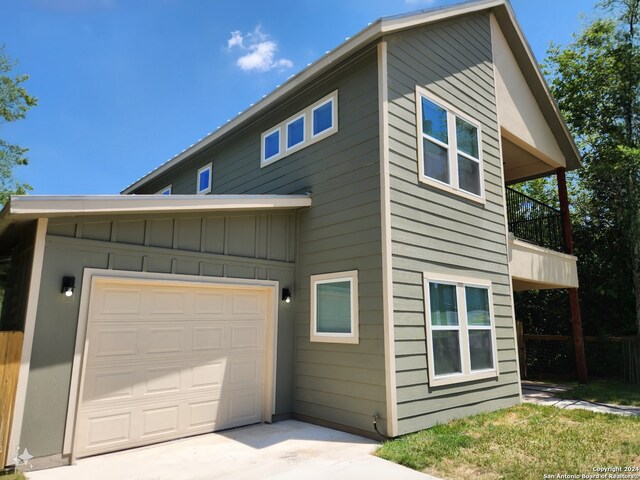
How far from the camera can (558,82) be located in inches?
546

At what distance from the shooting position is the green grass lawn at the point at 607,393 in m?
7.98

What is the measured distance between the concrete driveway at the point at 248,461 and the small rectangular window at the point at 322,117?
15.6 ft

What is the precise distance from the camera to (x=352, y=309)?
6.03 meters

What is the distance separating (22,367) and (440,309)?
5.32 meters

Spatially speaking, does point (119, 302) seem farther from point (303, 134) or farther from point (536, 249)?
point (536, 249)

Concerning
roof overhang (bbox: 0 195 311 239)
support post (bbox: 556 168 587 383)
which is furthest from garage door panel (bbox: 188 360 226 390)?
support post (bbox: 556 168 587 383)

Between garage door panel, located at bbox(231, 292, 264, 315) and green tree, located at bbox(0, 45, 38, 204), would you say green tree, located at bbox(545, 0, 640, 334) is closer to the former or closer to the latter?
garage door panel, located at bbox(231, 292, 264, 315)

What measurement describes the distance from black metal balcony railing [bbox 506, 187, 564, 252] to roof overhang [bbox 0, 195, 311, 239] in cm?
742

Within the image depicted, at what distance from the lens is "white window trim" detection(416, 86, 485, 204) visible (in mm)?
6613

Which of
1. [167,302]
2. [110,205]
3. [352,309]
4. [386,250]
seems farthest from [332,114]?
[167,302]

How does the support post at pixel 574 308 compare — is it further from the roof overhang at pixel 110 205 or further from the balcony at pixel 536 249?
the roof overhang at pixel 110 205

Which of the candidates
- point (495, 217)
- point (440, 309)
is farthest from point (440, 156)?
point (440, 309)

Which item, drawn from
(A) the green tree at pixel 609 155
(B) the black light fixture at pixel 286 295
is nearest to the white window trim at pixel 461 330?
(B) the black light fixture at pixel 286 295

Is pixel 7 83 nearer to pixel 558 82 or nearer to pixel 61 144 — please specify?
pixel 61 144
